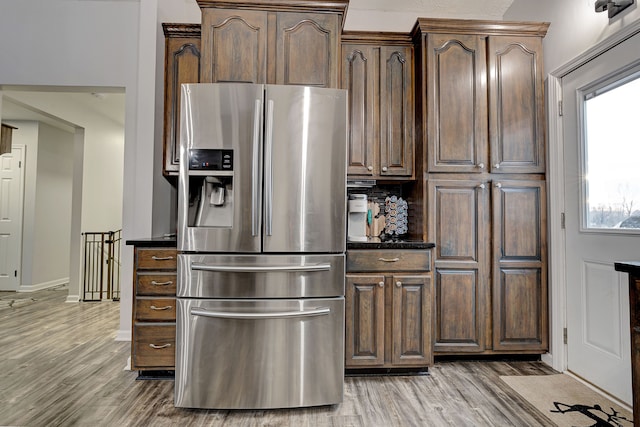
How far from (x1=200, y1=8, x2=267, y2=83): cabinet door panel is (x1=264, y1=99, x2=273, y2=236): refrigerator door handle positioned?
76 cm

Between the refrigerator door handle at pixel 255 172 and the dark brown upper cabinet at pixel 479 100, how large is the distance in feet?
4.35

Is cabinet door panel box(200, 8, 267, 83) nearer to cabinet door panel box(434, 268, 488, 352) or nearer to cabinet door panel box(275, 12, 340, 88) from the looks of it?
cabinet door panel box(275, 12, 340, 88)

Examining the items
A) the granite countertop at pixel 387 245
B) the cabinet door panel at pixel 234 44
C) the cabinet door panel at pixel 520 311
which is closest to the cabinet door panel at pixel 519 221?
the cabinet door panel at pixel 520 311

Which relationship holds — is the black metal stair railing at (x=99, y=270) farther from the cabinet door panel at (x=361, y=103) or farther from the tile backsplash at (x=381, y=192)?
the cabinet door panel at (x=361, y=103)

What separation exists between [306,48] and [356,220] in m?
1.32

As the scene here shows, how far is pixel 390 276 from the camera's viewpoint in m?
2.49

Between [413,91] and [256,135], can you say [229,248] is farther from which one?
[413,91]

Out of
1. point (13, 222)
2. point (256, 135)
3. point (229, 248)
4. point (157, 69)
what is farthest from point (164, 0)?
point (13, 222)

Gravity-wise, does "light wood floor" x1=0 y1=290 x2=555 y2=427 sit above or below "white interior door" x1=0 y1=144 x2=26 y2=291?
below

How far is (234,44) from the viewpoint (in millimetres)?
2646

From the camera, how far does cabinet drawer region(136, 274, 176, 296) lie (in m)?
2.38

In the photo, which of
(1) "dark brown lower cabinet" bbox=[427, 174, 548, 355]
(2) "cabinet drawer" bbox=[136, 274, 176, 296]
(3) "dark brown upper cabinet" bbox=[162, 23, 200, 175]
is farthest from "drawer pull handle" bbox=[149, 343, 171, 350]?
(1) "dark brown lower cabinet" bbox=[427, 174, 548, 355]

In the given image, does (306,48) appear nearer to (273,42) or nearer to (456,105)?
(273,42)

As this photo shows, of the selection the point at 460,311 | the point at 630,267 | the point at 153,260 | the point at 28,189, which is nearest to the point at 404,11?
the point at 460,311
